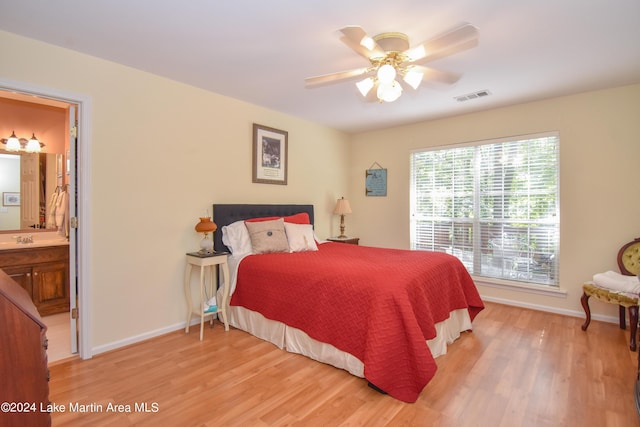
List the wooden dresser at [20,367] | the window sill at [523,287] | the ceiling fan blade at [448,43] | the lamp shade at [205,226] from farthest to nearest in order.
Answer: the window sill at [523,287] < the lamp shade at [205,226] < the ceiling fan blade at [448,43] < the wooden dresser at [20,367]

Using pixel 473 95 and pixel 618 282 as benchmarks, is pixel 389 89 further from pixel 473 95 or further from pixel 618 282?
pixel 618 282

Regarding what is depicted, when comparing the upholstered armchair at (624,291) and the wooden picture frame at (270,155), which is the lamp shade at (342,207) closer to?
the wooden picture frame at (270,155)

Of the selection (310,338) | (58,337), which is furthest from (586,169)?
(58,337)

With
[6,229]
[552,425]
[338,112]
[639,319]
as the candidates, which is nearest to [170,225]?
[6,229]

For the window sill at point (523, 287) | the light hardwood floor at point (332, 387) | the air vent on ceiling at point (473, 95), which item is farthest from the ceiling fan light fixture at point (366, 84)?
the window sill at point (523, 287)

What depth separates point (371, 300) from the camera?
217 centimetres

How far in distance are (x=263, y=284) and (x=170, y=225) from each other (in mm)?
1132

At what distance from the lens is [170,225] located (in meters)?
3.14

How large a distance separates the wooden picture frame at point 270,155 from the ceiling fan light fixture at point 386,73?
83.4 inches

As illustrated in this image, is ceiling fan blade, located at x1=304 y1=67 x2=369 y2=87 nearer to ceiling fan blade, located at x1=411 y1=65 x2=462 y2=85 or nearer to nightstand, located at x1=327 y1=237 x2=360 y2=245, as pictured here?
ceiling fan blade, located at x1=411 y1=65 x2=462 y2=85

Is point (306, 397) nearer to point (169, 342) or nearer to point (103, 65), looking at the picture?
point (169, 342)

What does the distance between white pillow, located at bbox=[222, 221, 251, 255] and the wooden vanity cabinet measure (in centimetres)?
182

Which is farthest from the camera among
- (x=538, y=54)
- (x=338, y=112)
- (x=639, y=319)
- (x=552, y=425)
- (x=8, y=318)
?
(x=338, y=112)

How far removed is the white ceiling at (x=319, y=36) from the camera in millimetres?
1962
